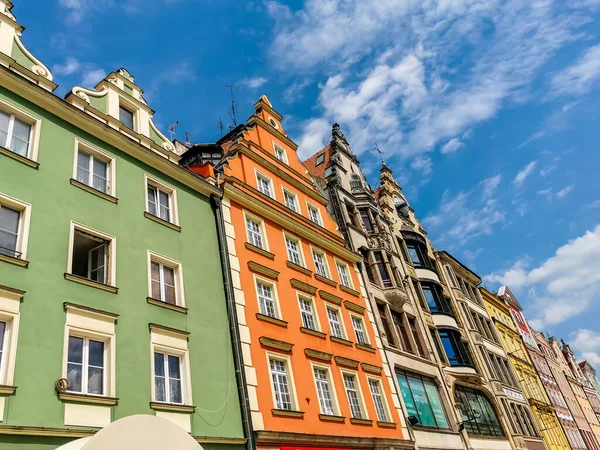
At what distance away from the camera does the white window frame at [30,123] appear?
12773 millimetres

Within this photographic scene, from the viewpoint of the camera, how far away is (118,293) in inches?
491

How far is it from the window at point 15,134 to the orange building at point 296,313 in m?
7.03

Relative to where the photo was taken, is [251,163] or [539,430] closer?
[251,163]

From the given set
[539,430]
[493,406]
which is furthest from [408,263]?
[539,430]

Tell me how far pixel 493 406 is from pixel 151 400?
80.6 ft

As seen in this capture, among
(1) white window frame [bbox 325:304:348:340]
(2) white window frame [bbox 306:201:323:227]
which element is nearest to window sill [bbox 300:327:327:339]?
(1) white window frame [bbox 325:304:348:340]

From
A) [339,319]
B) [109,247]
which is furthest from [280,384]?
[109,247]

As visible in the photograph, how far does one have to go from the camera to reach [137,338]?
12.2 meters

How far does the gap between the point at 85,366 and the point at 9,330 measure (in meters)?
1.75

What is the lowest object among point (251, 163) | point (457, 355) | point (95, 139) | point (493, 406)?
point (493, 406)

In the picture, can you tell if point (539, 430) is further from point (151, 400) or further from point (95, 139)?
point (95, 139)

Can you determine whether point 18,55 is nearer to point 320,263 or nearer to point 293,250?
point 293,250

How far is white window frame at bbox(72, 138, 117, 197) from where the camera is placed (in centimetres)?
1426

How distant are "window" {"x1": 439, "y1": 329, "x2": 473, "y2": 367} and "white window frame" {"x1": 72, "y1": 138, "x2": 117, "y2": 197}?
21220 mm
